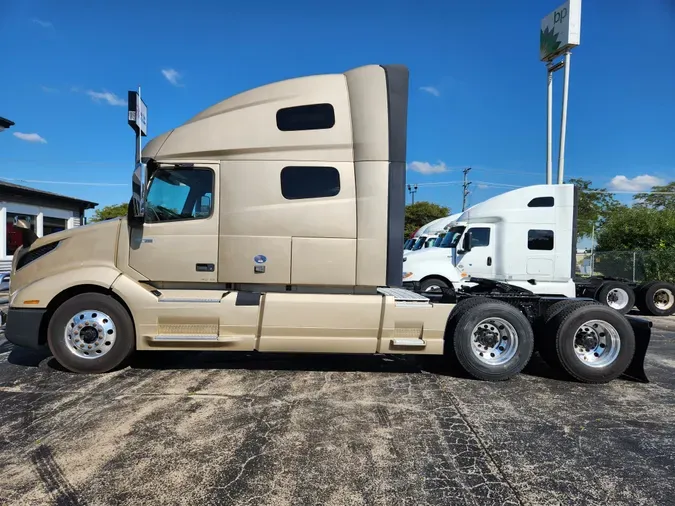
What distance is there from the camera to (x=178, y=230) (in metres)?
5.36

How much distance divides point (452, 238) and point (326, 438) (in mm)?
9551

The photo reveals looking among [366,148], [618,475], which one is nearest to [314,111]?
[366,148]

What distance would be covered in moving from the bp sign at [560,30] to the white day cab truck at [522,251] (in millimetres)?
12758

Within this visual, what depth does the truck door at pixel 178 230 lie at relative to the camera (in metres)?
5.34

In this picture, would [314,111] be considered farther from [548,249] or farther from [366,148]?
[548,249]

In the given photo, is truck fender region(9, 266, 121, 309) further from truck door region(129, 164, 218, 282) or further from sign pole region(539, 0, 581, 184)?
sign pole region(539, 0, 581, 184)

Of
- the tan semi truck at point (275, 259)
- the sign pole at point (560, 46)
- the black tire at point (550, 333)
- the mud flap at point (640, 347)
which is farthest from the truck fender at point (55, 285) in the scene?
the sign pole at point (560, 46)

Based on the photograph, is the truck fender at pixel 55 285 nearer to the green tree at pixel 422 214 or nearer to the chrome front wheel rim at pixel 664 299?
the chrome front wheel rim at pixel 664 299

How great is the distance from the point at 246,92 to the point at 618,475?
5246mm

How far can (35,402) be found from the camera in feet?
14.5

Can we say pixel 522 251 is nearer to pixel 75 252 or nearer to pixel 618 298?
pixel 618 298

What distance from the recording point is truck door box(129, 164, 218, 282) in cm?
534

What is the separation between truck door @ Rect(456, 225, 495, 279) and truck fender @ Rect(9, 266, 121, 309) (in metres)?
8.97

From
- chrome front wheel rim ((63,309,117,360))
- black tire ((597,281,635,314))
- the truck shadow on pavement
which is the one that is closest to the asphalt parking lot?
the truck shadow on pavement
